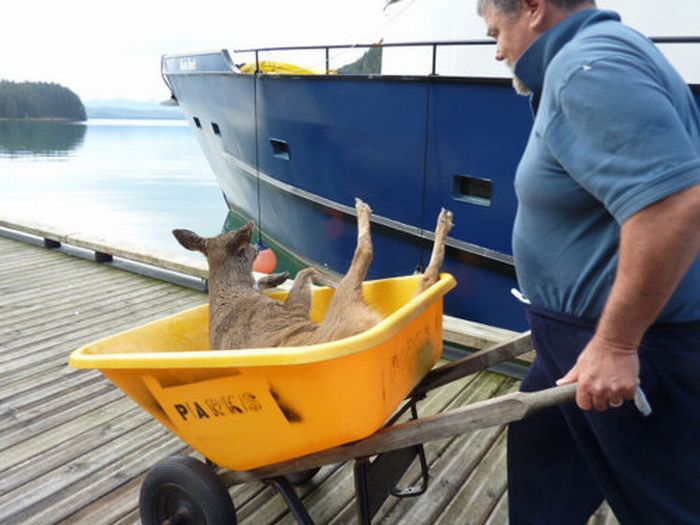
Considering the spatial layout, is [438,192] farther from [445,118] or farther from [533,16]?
[533,16]

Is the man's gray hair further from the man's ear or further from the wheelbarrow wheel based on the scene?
the wheelbarrow wheel

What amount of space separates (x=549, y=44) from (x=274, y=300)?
1.59m

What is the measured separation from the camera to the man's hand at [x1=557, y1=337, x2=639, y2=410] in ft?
4.16

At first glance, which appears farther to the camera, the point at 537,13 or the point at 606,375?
the point at 537,13

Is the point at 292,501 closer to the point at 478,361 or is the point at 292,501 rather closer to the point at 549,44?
the point at 478,361

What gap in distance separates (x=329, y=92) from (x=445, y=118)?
61.8 inches

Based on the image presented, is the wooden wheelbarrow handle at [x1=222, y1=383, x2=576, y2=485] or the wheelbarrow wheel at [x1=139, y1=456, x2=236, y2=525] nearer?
the wooden wheelbarrow handle at [x1=222, y1=383, x2=576, y2=485]

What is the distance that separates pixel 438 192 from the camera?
19.4ft

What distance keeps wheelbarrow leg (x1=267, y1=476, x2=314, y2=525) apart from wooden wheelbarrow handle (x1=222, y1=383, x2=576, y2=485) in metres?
0.04

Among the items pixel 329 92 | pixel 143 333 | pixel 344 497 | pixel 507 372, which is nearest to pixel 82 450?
pixel 143 333

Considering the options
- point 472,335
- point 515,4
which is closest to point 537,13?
point 515,4

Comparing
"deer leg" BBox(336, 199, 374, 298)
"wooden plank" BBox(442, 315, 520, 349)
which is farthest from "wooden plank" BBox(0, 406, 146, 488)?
"wooden plank" BBox(442, 315, 520, 349)

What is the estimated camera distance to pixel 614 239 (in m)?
1.33

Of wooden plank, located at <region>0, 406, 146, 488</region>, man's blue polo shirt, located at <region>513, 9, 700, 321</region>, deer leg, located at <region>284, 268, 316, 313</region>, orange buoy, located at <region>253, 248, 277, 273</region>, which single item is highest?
man's blue polo shirt, located at <region>513, 9, 700, 321</region>
